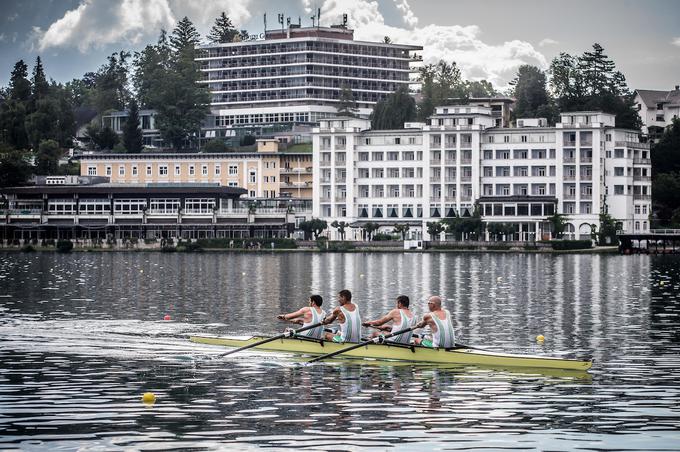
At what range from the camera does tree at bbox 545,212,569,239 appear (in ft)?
513

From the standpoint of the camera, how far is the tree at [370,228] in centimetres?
16575

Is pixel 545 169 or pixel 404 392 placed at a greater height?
pixel 545 169

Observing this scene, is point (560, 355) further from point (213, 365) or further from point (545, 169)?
point (545, 169)

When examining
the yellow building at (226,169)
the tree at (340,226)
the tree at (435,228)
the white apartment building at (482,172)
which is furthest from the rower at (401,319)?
the yellow building at (226,169)

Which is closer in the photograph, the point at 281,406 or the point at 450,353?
the point at 281,406

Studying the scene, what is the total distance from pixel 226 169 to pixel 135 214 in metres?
22.1

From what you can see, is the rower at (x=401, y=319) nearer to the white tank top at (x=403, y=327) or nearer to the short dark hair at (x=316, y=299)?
the white tank top at (x=403, y=327)

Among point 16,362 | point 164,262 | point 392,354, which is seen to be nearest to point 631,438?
point 392,354

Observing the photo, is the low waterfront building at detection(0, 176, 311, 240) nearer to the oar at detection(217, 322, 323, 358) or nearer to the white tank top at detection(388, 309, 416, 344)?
the oar at detection(217, 322, 323, 358)

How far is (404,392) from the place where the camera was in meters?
31.7

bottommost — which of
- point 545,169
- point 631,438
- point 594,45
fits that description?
point 631,438

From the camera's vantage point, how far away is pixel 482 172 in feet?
549

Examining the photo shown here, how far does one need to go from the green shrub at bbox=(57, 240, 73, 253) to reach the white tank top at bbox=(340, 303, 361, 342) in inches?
4987

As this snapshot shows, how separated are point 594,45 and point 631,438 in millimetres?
180299
